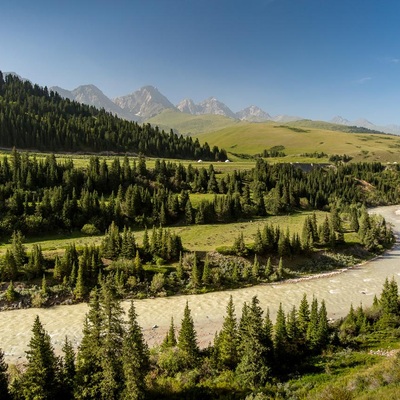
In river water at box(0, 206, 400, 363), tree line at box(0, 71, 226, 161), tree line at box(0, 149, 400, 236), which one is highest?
tree line at box(0, 71, 226, 161)

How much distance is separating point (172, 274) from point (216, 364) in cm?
2621

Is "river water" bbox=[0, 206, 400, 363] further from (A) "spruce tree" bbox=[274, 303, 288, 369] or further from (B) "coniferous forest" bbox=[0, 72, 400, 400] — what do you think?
(A) "spruce tree" bbox=[274, 303, 288, 369]

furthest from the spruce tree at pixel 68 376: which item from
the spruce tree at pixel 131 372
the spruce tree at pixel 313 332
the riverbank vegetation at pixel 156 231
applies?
the riverbank vegetation at pixel 156 231

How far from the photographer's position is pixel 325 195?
124 metres

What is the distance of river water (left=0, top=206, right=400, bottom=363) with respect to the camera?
41403 millimetres

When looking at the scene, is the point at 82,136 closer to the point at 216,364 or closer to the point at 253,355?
the point at 216,364

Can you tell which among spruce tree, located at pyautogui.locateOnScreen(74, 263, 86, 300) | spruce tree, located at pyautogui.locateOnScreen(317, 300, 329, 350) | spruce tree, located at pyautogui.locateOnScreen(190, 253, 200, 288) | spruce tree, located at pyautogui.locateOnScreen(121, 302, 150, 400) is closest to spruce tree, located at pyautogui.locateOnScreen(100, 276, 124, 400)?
spruce tree, located at pyautogui.locateOnScreen(121, 302, 150, 400)

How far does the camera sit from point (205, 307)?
5016cm

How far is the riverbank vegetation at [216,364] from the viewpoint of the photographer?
2503 cm

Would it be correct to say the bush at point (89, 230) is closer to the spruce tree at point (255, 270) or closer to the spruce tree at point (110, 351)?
the spruce tree at point (255, 270)

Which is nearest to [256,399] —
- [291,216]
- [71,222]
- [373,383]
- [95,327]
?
[373,383]

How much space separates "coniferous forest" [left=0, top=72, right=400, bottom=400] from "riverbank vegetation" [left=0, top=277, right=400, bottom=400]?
4.9 inches

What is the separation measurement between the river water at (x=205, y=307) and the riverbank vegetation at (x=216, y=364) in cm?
734

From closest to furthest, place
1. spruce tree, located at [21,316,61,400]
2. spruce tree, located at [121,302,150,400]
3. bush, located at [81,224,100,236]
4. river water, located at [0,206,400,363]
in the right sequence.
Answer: spruce tree, located at [121,302,150,400], spruce tree, located at [21,316,61,400], river water, located at [0,206,400,363], bush, located at [81,224,100,236]
